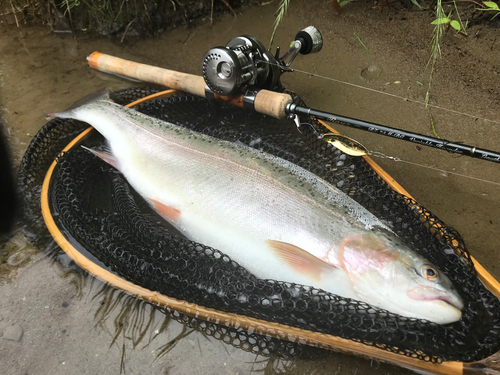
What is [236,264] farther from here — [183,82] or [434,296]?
[183,82]

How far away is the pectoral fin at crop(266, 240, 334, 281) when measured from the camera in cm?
156

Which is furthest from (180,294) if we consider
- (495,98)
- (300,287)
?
(495,98)

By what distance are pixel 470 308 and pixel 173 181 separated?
5.09ft

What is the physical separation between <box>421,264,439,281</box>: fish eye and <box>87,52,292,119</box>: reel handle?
1140 mm

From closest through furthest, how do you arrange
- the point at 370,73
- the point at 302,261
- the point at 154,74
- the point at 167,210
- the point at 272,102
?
the point at 302,261, the point at 167,210, the point at 272,102, the point at 154,74, the point at 370,73

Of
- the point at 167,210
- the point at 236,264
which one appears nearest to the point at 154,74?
the point at 167,210

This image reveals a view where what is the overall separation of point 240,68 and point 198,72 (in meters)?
1.48

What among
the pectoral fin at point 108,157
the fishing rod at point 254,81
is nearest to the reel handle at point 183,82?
the fishing rod at point 254,81

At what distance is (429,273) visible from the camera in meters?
1.42

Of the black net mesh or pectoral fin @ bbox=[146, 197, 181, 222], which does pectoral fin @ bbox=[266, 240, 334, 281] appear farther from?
pectoral fin @ bbox=[146, 197, 181, 222]

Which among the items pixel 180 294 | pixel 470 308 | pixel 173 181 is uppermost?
pixel 173 181

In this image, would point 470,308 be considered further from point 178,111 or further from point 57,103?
point 57,103

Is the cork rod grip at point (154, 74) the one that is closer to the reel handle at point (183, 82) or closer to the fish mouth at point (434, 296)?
the reel handle at point (183, 82)

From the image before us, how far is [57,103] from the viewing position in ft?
9.47
